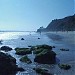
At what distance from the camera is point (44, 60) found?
182ft

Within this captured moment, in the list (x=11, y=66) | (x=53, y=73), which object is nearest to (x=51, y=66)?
(x=53, y=73)

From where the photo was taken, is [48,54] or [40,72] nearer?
[40,72]

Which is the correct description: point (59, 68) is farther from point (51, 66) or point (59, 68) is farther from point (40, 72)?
point (40, 72)

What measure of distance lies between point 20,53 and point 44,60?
Answer: 51.0 feet

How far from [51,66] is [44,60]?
5.78 m

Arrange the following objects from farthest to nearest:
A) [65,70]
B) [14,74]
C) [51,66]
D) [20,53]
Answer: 1. [20,53]
2. [51,66]
3. [65,70]
4. [14,74]

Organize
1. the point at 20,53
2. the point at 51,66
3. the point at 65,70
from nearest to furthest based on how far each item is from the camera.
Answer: the point at 65,70 < the point at 51,66 < the point at 20,53

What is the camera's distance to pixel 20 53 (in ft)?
228

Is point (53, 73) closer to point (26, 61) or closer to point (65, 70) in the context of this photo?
point (65, 70)

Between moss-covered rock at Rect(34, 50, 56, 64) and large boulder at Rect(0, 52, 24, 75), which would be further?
moss-covered rock at Rect(34, 50, 56, 64)

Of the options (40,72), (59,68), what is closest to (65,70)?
(59,68)

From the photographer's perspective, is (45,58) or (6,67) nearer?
(6,67)

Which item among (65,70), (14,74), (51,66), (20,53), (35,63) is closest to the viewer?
(14,74)

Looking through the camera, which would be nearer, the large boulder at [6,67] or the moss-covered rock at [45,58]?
the large boulder at [6,67]
